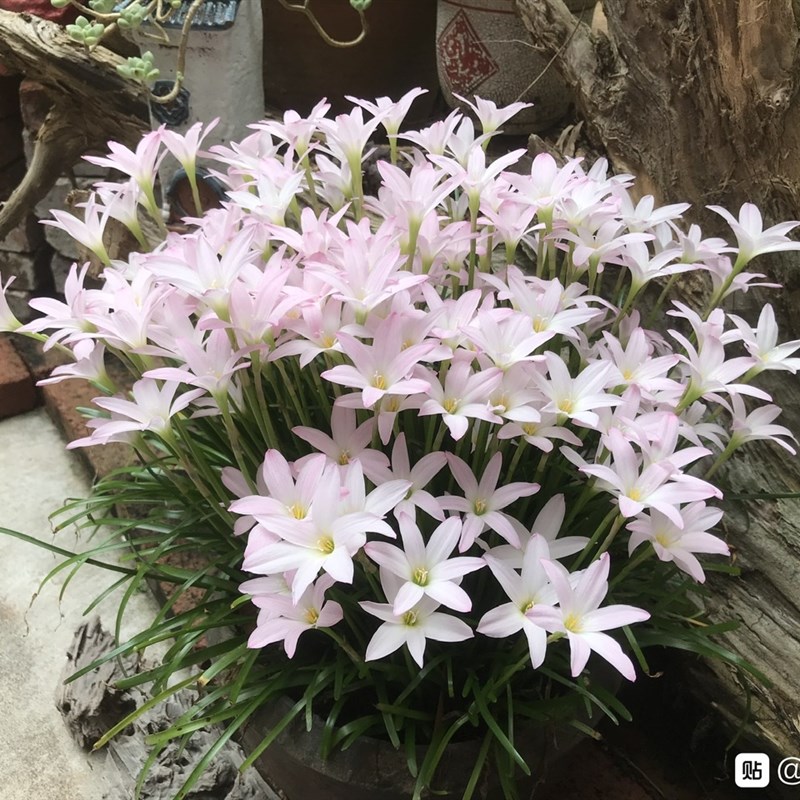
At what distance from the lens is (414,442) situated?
0.71 meters

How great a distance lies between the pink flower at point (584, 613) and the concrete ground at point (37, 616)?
73 centimetres

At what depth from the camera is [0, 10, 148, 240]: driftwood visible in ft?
3.93

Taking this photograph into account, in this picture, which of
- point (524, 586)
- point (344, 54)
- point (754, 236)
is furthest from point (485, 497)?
point (344, 54)

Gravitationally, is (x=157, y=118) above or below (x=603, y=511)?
above

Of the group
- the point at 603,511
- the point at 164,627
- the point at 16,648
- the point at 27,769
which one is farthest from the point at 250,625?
the point at 16,648

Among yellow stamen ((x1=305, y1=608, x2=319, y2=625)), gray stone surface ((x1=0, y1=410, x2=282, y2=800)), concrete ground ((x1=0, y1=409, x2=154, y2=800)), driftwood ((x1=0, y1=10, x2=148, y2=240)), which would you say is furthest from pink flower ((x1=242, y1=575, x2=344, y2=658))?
driftwood ((x1=0, y1=10, x2=148, y2=240))

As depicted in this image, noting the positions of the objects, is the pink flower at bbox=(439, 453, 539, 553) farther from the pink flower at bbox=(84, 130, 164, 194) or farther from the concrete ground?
the concrete ground

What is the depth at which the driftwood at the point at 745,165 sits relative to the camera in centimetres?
77

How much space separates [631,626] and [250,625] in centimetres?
35

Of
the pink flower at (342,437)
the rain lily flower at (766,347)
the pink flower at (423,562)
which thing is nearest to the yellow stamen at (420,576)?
the pink flower at (423,562)

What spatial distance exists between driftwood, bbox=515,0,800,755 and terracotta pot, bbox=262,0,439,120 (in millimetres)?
716

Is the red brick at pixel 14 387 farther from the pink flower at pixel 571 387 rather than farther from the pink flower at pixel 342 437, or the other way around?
the pink flower at pixel 571 387

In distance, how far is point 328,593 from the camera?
64cm

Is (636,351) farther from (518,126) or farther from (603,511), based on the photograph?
(518,126)
